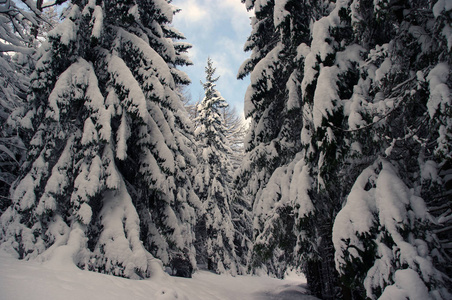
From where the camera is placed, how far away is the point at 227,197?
62.3 feet

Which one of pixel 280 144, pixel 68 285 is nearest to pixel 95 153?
pixel 68 285

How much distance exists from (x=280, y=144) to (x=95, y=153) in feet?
16.7

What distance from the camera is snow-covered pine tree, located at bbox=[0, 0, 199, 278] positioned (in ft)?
18.5

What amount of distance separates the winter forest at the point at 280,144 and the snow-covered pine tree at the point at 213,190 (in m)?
6.84

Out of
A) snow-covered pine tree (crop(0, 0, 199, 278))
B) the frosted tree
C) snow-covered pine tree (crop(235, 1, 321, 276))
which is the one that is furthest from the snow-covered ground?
the frosted tree

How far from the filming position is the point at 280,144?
8000 millimetres

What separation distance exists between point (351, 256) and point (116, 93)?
6453mm

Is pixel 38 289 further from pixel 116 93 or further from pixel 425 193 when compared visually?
pixel 425 193

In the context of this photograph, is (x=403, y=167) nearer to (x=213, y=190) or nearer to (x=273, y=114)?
(x=273, y=114)

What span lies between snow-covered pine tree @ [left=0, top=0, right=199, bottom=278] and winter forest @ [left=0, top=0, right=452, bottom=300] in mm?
34

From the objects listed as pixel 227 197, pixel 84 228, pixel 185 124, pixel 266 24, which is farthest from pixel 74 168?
pixel 227 197

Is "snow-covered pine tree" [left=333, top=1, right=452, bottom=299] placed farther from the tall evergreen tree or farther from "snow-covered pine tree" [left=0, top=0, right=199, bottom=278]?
"snow-covered pine tree" [left=0, top=0, right=199, bottom=278]

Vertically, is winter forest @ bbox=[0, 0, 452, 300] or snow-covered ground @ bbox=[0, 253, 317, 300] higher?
winter forest @ bbox=[0, 0, 452, 300]

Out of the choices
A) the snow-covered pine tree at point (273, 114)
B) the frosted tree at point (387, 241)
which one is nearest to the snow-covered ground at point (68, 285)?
the snow-covered pine tree at point (273, 114)
